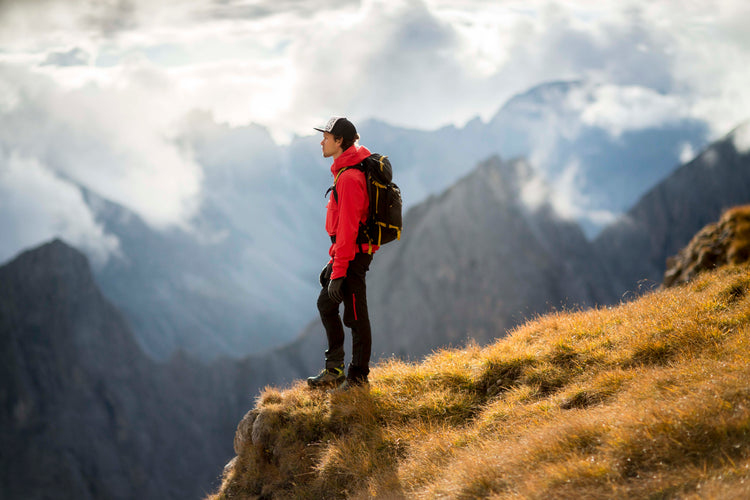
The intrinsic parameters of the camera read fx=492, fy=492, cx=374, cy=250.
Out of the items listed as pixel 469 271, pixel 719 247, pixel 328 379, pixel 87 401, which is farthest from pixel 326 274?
pixel 87 401

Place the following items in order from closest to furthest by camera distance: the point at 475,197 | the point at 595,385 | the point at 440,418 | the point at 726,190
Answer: the point at 595,385, the point at 440,418, the point at 475,197, the point at 726,190

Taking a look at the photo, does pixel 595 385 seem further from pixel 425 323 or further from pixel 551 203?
pixel 551 203

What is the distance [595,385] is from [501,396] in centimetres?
125

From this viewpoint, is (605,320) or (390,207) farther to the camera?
(605,320)

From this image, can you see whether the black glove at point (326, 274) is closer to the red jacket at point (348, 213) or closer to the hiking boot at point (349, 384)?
the red jacket at point (348, 213)

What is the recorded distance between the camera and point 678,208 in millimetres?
137375

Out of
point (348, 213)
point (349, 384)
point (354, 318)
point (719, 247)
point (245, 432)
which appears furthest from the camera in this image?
point (719, 247)

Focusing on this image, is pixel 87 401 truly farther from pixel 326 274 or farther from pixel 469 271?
pixel 326 274

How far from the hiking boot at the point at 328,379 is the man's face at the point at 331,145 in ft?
11.0

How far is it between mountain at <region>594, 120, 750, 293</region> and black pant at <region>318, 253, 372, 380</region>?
434 ft

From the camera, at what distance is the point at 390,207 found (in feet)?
21.9

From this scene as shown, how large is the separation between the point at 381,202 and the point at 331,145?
43.3 inches

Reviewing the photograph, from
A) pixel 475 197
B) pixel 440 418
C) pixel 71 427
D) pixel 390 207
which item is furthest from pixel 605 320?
pixel 71 427

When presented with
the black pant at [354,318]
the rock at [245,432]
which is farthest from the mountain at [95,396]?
the black pant at [354,318]
